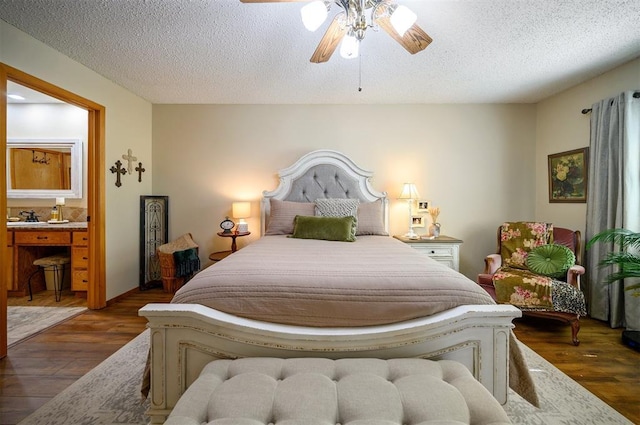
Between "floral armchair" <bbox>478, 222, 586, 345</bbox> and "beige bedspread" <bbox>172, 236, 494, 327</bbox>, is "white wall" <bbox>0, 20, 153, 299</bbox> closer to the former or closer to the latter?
"beige bedspread" <bbox>172, 236, 494, 327</bbox>

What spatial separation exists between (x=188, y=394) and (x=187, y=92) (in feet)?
11.2

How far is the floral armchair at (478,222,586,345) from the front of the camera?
2.39 meters

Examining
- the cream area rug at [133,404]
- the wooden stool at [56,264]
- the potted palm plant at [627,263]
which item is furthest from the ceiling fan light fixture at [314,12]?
the wooden stool at [56,264]

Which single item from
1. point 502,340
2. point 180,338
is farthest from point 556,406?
point 180,338

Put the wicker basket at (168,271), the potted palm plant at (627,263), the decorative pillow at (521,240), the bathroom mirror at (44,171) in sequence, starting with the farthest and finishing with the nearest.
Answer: the bathroom mirror at (44,171) < the wicker basket at (168,271) < the decorative pillow at (521,240) < the potted palm plant at (627,263)

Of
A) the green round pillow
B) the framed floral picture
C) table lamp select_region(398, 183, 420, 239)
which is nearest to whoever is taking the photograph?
the green round pillow

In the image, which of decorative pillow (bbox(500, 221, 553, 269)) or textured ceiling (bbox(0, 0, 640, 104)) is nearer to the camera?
textured ceiling (bbox(0, 0, 640, 104))

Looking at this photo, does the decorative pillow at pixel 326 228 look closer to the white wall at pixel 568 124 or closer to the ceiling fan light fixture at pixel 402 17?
the ceiling fan light fixture at pixel 402 17

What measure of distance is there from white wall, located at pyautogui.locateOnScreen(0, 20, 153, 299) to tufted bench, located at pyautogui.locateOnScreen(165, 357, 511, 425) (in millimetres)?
2842

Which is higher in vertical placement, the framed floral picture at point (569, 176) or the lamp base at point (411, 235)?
the framed floral picture at point (569, 176)

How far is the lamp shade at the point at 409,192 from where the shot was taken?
3.52 meters

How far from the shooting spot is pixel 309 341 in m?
1.32

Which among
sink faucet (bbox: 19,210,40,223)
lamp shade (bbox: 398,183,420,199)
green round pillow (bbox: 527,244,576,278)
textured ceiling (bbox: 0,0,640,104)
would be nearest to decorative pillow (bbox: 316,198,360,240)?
lamp shade (bbox: 398,183,420,199)

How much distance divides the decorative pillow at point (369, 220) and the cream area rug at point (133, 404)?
68.2 inches
